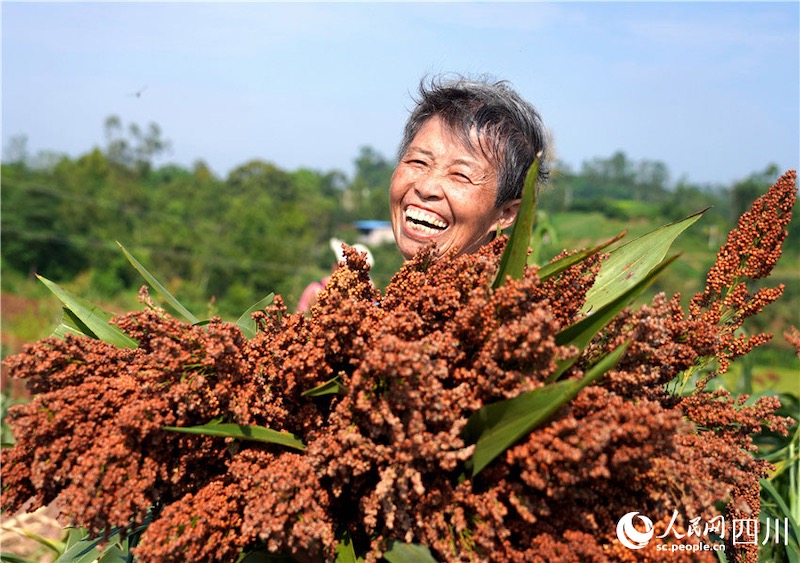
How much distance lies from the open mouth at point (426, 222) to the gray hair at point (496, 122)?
0.18m

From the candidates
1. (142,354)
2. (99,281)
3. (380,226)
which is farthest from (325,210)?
(142,354)

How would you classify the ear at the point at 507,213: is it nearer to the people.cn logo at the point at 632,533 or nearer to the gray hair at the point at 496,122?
the gray hair at the point at 496,122

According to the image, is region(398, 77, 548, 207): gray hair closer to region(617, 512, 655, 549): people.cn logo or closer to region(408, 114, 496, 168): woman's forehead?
region(408, 114, 496, 168): woman's forehead

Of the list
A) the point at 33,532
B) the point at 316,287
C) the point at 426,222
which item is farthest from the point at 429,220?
the point at 316,287

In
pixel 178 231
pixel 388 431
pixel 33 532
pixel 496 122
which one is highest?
pixel 178 231

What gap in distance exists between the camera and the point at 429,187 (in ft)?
6.05

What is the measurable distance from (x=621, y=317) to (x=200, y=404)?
702 millimetres

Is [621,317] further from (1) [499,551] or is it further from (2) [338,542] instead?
(2) [338,542]

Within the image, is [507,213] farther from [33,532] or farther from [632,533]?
[33,532]

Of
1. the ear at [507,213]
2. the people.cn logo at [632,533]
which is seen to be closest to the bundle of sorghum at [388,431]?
the people.cn logo at [632,533]

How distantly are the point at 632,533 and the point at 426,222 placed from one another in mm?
979

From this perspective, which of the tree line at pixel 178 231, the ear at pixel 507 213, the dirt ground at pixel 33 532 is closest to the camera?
the ear at pixel 507 213

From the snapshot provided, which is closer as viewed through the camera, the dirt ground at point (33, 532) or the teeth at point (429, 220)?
the teeth at point (429, 220)

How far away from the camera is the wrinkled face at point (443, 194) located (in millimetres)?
1845
